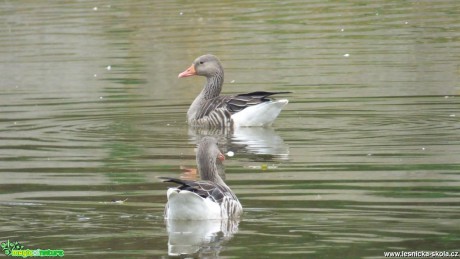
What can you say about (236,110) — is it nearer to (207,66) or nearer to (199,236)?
(207,66)

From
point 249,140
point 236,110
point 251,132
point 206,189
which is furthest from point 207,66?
point 206,189

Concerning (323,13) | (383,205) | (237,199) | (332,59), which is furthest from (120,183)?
(323,13)

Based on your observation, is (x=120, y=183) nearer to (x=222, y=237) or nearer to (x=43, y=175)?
(x=43, y=175)

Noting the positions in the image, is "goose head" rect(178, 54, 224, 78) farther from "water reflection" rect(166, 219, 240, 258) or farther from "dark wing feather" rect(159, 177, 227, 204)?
"water reflection" rect(166, 219, 240, 258)

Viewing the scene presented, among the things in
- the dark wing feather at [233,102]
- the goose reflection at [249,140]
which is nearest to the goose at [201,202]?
the goose reflection at [249,140]

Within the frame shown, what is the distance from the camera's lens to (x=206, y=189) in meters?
11.0

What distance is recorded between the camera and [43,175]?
1372 cm

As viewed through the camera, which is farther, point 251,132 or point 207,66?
point 207,66

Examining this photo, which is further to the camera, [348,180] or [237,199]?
[348,180]

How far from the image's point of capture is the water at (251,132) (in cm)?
1046

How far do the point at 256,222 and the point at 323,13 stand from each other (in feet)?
69.4

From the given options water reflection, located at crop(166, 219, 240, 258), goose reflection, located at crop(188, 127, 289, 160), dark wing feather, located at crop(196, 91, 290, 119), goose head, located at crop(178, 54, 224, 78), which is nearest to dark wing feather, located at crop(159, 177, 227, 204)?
water reflection, located at crop(166, 219, 240, 258)

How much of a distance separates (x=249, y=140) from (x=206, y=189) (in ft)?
17.4

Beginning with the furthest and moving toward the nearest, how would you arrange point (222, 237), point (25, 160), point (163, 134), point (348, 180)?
point (163, 134) < point (25, 160) < point (348, 180) < point (222, 237)
